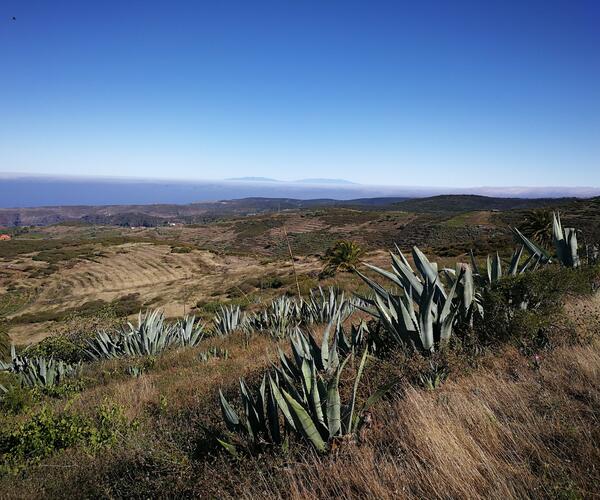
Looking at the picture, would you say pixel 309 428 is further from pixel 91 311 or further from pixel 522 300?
pixel 91 311

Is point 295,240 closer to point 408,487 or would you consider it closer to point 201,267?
point 201,267

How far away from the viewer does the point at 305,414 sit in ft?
7.33

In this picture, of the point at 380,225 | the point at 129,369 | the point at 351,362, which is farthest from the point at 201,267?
the point at 380,225

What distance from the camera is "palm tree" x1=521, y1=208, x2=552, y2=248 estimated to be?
67.6ft

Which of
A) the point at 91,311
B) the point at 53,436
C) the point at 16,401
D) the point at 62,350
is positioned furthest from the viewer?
the point at 91,311

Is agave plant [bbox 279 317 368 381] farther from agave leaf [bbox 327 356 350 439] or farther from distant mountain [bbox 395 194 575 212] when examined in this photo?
distant mountain [bbox 395 194 575 212]

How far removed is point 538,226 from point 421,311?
22.2 m

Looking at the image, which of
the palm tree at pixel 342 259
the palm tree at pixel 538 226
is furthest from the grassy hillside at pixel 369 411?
the palm tree at pixel 538 226

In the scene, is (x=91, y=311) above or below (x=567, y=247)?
below

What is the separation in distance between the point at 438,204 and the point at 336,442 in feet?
520

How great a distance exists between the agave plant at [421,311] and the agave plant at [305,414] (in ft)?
3.96

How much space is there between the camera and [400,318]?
3633 millimetres

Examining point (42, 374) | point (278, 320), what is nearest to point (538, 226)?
point (278, 320)

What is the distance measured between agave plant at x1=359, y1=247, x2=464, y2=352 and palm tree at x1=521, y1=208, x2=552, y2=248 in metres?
19.6
